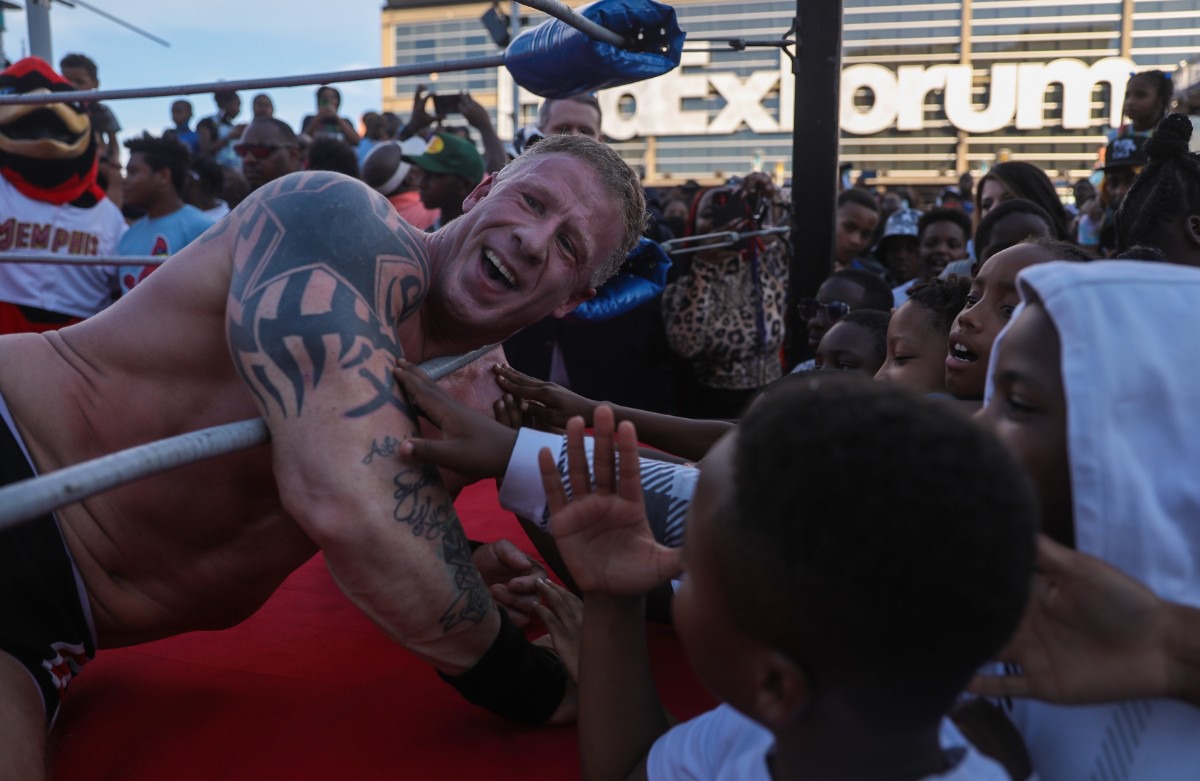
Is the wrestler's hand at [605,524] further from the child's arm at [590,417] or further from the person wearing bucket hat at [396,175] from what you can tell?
the person wearing bucket hat at [396,175]

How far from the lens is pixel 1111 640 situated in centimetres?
86

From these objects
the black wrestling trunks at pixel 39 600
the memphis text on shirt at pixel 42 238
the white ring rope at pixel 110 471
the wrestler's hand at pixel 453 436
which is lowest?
the black wrestling trunks at pixel 39 600

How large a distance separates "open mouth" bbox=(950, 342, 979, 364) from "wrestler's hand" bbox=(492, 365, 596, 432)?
752mm

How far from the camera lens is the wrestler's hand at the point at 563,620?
1.58m

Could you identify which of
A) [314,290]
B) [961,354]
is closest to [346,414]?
[314,290]

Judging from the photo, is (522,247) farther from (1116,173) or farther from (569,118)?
(1116,173)

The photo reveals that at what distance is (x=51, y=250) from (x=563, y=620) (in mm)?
3499

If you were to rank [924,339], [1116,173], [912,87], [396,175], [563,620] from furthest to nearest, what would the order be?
1. [912,87]
2. [396,175]
3. [1116,173]
4. [924,339]
5. [563,620]

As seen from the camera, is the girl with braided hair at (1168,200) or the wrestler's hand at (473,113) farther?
the wrestler's hand at (473,113)

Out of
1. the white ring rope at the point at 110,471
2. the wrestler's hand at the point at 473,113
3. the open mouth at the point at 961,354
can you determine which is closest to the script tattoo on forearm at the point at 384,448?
the white ring rope at the point at 110,471

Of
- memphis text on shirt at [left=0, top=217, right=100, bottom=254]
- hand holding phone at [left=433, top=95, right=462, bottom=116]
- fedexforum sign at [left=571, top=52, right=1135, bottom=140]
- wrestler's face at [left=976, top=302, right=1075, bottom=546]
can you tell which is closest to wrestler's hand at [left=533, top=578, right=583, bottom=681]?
wrestler's face at [left=976, top=302, right=1075, bottom=546]

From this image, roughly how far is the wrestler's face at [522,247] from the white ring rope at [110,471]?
645 millimetres

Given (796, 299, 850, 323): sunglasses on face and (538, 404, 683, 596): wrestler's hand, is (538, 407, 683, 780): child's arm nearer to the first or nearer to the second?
(538, 404, 683, 596): wrestler's hand

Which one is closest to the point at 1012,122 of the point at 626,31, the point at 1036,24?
the point at 1036,24
